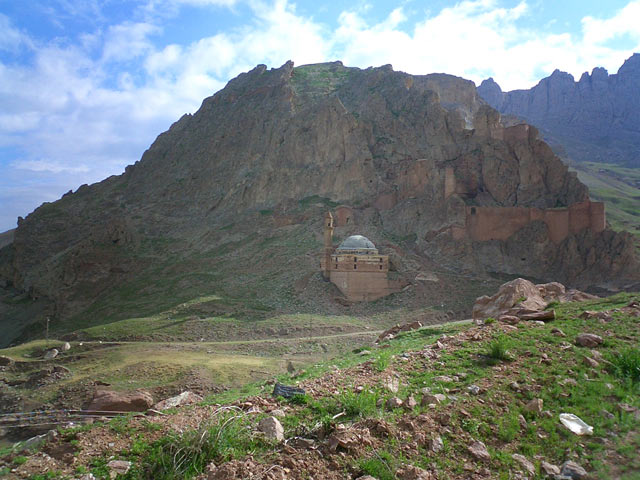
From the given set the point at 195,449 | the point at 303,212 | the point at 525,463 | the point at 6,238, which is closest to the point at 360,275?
the point at 303,212

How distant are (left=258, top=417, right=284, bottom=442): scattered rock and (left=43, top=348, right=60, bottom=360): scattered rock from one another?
88.2 feet

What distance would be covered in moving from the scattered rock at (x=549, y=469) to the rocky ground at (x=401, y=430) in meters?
0.02

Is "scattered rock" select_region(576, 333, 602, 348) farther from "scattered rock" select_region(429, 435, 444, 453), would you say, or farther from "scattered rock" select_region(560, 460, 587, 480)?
"scattered rock" select_region(429, 435, 444, 453)

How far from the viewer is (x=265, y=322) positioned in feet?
126

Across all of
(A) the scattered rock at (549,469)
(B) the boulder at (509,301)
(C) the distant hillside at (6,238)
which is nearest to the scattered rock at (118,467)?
(A) the scattered rock at (549,469)

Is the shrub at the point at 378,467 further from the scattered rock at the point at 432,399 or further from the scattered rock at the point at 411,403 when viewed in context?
the scattered rock at the point at 432,399

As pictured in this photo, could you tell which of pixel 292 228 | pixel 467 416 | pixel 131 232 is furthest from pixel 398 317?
pixel 131 232

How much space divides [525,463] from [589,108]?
521 feet

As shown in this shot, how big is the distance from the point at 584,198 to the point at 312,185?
31.8m

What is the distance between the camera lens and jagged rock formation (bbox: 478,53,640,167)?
13762cm

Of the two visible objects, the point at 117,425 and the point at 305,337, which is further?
the point at 305,337

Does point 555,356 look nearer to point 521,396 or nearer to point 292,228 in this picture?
point 521,396

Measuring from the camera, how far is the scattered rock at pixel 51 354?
3016 centimetres

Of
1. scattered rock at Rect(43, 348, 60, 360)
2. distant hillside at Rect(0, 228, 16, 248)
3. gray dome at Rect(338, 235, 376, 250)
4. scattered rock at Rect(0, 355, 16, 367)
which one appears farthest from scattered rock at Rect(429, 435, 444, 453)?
distant hillside at Rect(0, 228, 16, 248)
